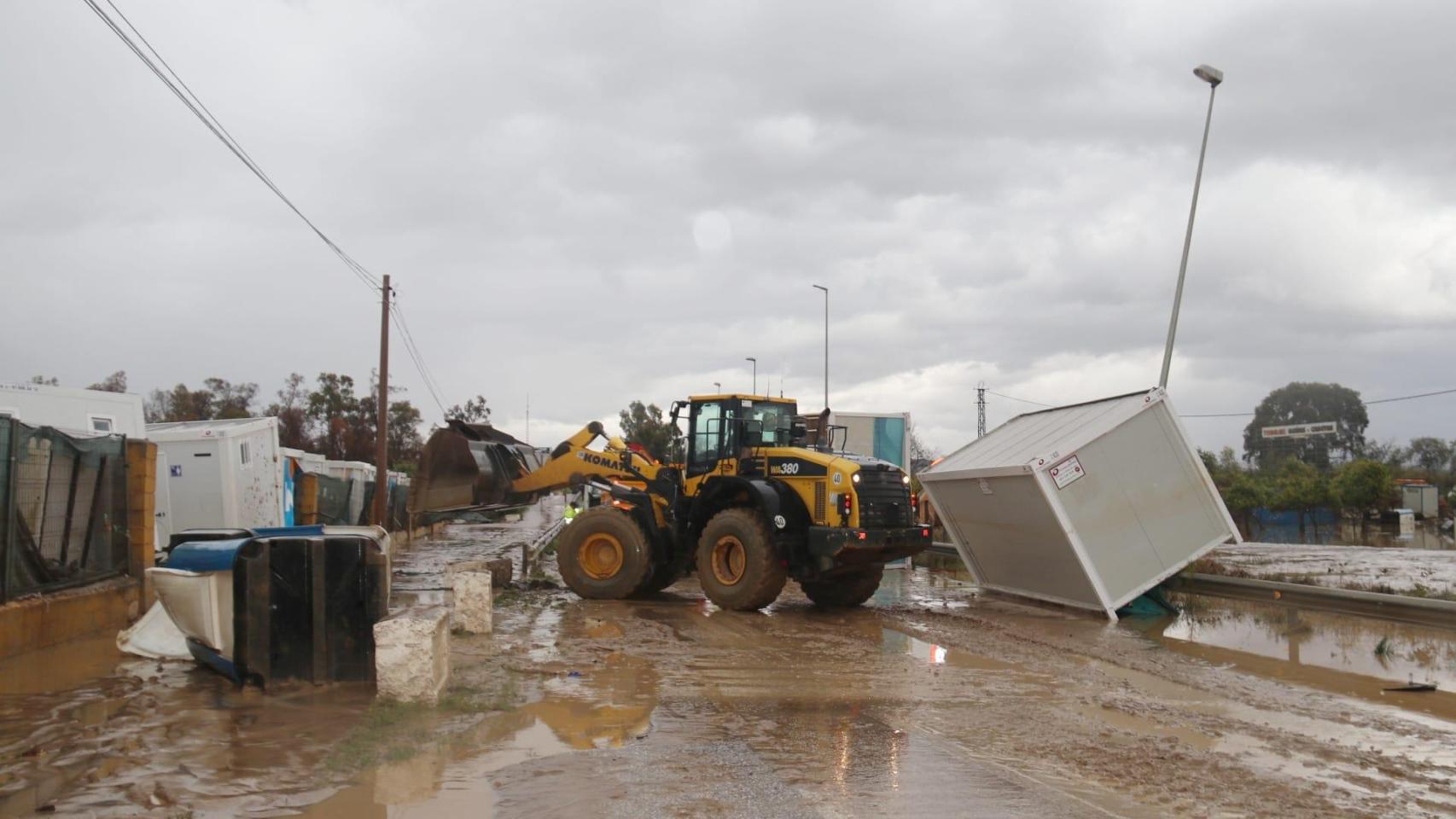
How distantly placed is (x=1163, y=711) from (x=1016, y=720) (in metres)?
1.28

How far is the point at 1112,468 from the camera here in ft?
44.5

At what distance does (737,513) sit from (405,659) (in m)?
7.11

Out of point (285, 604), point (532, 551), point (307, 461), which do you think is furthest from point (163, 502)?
point (532, 551)

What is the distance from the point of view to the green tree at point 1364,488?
35.8m

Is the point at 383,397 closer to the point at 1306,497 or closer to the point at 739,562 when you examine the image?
the point at 739,562

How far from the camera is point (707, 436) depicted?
15.2 meters

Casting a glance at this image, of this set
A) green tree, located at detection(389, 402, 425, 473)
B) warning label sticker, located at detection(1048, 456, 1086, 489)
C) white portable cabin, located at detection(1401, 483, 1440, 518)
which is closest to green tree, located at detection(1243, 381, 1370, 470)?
white portable cabin, located at detection(1401, 483, 1440, 518)

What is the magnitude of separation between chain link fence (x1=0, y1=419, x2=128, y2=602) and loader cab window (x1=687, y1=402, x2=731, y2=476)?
7056 mm

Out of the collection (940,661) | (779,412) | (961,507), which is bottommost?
(940,661)

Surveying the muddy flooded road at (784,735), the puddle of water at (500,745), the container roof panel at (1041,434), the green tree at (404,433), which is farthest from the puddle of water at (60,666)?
the green tree at (404,433)

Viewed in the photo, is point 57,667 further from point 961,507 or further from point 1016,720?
point 961,507

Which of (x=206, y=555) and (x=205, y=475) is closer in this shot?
(x=206, y=555)

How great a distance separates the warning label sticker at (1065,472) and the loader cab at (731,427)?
12.0 feet

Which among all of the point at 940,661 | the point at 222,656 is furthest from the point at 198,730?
the point at 940,661
